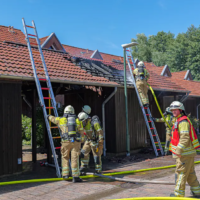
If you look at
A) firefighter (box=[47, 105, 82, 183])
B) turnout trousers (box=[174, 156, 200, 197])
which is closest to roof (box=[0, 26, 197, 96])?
Answer: firefighter (box=[47, 105, 82, 183])

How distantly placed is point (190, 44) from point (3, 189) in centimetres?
3588

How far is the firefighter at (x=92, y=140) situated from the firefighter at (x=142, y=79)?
3580 millimetres

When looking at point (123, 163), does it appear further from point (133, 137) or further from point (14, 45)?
point (14, 45)

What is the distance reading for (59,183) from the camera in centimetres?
643

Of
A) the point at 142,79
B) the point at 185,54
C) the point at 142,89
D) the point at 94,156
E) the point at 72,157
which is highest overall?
the point at 185,54

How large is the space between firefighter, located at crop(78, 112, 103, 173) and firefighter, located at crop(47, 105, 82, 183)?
2.20ft

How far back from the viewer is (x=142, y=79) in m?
10.3

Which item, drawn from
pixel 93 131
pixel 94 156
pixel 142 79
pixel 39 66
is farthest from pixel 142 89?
pixel 39 66

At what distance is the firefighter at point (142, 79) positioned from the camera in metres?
10.3

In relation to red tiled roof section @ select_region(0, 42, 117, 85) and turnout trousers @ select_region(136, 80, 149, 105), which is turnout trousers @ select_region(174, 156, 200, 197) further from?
turnout trousers @ select_region(136, 80, 149, 105)

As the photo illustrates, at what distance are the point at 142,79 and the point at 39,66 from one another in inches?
163

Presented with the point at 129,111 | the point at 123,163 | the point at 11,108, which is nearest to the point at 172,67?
the point at 129,111

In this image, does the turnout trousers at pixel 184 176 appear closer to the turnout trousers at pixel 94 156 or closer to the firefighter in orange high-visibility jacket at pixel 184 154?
the firefighter in orange high-visibility jacket at pixel 184 154

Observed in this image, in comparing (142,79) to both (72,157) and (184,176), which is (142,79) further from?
(184,176)
